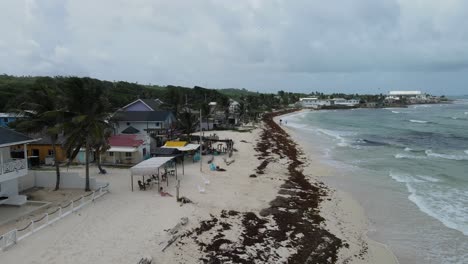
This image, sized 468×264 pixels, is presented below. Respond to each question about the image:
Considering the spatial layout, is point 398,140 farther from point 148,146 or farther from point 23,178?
point 23,178

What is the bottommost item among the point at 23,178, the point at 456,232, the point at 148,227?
the point at 456,232

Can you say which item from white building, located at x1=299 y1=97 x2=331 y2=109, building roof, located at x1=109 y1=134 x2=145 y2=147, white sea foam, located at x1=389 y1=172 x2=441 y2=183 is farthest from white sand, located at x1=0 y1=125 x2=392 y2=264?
white building, located at x1=299 y1=97 x2=331 y2=109

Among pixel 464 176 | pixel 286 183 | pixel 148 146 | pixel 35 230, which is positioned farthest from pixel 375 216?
pixel 148 146

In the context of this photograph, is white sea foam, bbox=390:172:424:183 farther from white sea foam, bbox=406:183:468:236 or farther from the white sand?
the white sand

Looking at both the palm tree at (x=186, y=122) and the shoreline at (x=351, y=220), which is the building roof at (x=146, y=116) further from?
the shoreline at (x=351, y=220)

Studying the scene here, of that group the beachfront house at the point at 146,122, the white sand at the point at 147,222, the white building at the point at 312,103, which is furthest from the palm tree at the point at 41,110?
the white building at the point at 312,103

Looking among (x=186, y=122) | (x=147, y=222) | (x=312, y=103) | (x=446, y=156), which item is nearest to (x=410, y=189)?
(x=446, y=156)
